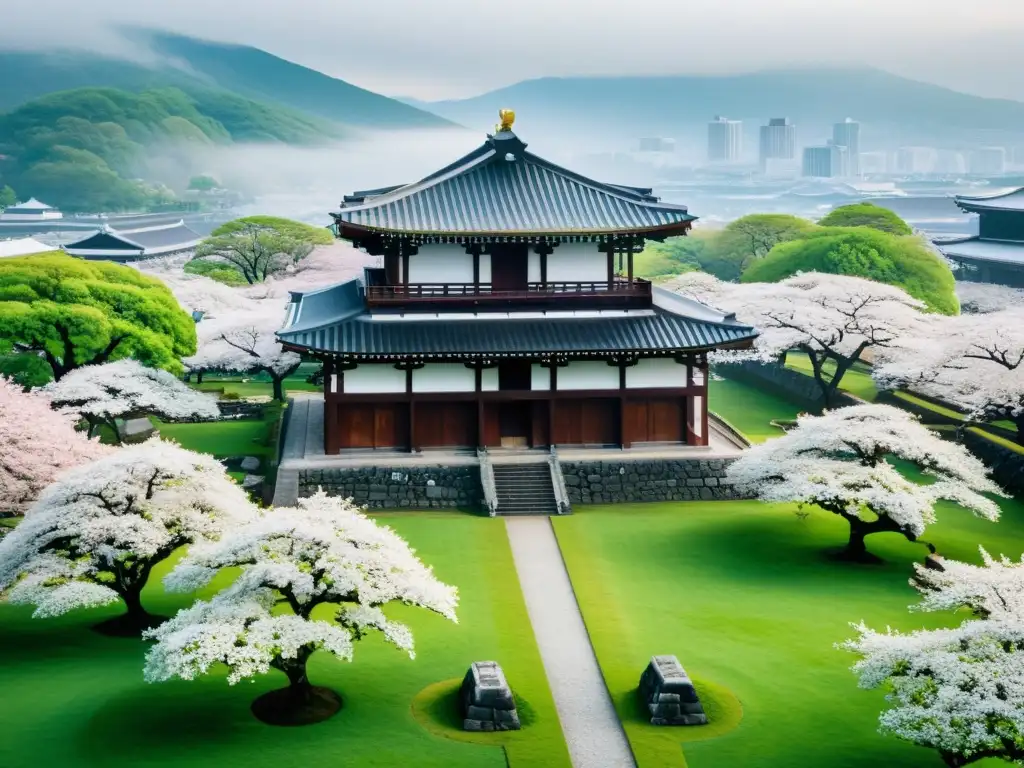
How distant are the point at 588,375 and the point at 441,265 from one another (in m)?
6.50

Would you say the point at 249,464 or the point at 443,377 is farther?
the point at 249,464

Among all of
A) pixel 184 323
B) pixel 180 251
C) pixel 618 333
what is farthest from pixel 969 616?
pixel 180 251

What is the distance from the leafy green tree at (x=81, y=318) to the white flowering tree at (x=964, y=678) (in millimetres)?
35771

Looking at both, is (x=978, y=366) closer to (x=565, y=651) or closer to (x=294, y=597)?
(x=565, y=651)

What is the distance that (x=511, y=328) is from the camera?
45312 millimetres

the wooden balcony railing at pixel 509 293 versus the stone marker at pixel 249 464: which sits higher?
the wooden balcony railing at pixel 509 293

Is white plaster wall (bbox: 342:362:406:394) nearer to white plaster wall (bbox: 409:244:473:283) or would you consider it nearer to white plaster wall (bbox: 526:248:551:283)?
white plaster wall (bbox: 409:244:473:283)

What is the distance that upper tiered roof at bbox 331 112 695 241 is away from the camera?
44.2m

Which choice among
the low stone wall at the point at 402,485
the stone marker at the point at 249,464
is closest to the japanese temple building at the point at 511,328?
the low stone wall at the point at 402,485

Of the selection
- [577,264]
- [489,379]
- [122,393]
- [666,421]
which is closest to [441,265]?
[489,379]

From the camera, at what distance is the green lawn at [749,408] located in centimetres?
5709

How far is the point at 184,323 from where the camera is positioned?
180ft

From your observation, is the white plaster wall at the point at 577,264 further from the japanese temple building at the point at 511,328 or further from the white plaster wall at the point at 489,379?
the white plaster wall at the point at 489,379

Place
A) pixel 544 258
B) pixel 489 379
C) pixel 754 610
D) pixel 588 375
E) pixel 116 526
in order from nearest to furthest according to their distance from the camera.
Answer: pixel 116 526
pixel 754 610
pixel 489 379
pixel 588 375
pixel 544 258
